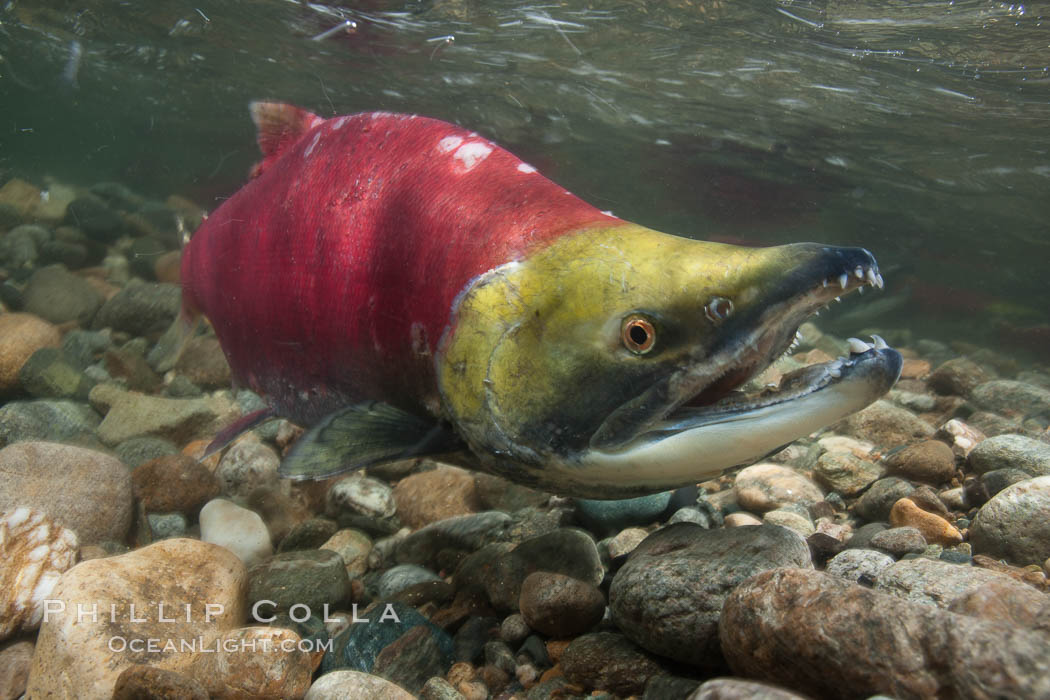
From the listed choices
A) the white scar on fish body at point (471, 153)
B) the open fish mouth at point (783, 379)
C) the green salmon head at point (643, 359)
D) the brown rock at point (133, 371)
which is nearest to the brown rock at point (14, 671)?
the green salmon head at point (643, 359)

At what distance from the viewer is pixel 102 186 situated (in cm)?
1975

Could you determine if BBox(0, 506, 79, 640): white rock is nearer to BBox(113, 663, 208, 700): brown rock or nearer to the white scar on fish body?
BBox(113, 663, 208, 700): brown rock

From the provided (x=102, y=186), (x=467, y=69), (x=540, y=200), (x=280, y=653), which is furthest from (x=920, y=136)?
(x=102, y=186)

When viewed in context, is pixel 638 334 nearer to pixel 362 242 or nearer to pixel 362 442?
pixel 362 442

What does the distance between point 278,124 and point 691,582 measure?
301cm

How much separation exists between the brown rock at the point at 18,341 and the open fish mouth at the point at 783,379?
7557 millimetres

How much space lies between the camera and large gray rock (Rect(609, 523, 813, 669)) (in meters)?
1.82

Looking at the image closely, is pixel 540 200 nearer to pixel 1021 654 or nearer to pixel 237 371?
pixel 1021 654

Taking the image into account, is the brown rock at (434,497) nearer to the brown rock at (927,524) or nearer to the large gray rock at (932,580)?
the brown rock at (927,524)

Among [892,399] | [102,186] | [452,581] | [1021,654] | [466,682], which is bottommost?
[102,186]

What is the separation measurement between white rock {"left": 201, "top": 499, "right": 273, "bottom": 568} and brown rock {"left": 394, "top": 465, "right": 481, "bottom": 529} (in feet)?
2.66

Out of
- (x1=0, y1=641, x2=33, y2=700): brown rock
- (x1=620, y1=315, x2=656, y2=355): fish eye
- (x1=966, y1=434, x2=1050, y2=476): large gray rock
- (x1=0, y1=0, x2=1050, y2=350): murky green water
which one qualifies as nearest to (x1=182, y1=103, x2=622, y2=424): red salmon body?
(x1=620, y1=315, x2=656, y2=355): fish eye

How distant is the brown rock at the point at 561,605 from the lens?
221cm

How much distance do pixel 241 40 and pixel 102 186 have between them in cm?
767
